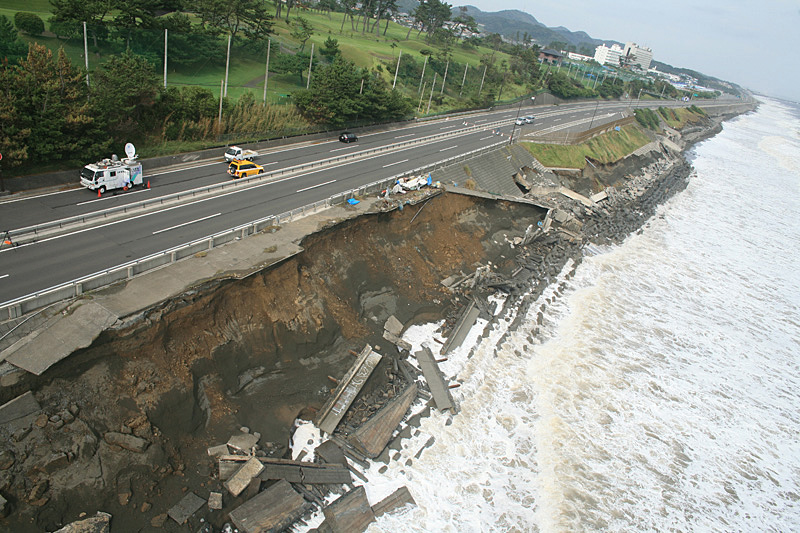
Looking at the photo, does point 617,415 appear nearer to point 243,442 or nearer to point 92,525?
point 243,442

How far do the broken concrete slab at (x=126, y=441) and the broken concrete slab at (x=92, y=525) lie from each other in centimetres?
211

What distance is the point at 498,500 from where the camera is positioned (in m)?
19.3

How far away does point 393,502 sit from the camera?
18.0m

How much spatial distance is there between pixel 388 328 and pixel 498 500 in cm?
1095

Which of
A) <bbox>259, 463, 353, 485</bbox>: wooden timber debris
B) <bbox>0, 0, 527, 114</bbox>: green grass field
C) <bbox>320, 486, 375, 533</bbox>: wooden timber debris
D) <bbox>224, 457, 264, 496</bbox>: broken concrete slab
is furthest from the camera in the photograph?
<bbox>0, 0, 527, 114</bbox>: green grass field

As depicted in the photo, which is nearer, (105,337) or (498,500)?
(105,337)

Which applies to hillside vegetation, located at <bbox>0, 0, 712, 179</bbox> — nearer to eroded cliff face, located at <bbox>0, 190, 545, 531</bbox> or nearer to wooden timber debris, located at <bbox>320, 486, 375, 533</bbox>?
eroded cliff face, located at <bbox>0, 190, 545, 531</bbox>

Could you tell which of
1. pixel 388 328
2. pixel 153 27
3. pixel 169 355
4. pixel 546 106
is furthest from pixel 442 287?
pixel 546 106

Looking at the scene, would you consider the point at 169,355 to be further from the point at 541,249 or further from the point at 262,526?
A: the point at 541,249

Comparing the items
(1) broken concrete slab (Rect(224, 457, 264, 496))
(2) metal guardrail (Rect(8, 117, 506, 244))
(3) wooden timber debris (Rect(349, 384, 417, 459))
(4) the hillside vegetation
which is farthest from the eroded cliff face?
(4) the hillside vegetation

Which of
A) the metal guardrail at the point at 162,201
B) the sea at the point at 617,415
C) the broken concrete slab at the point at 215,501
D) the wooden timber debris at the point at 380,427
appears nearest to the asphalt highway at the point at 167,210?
the metal guardrail at the point at 162,201

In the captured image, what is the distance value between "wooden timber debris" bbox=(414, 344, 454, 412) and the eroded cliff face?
1.94 metres

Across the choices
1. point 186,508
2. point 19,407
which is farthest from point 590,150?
point 19,407

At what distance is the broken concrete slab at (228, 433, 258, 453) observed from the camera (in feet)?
58.6
